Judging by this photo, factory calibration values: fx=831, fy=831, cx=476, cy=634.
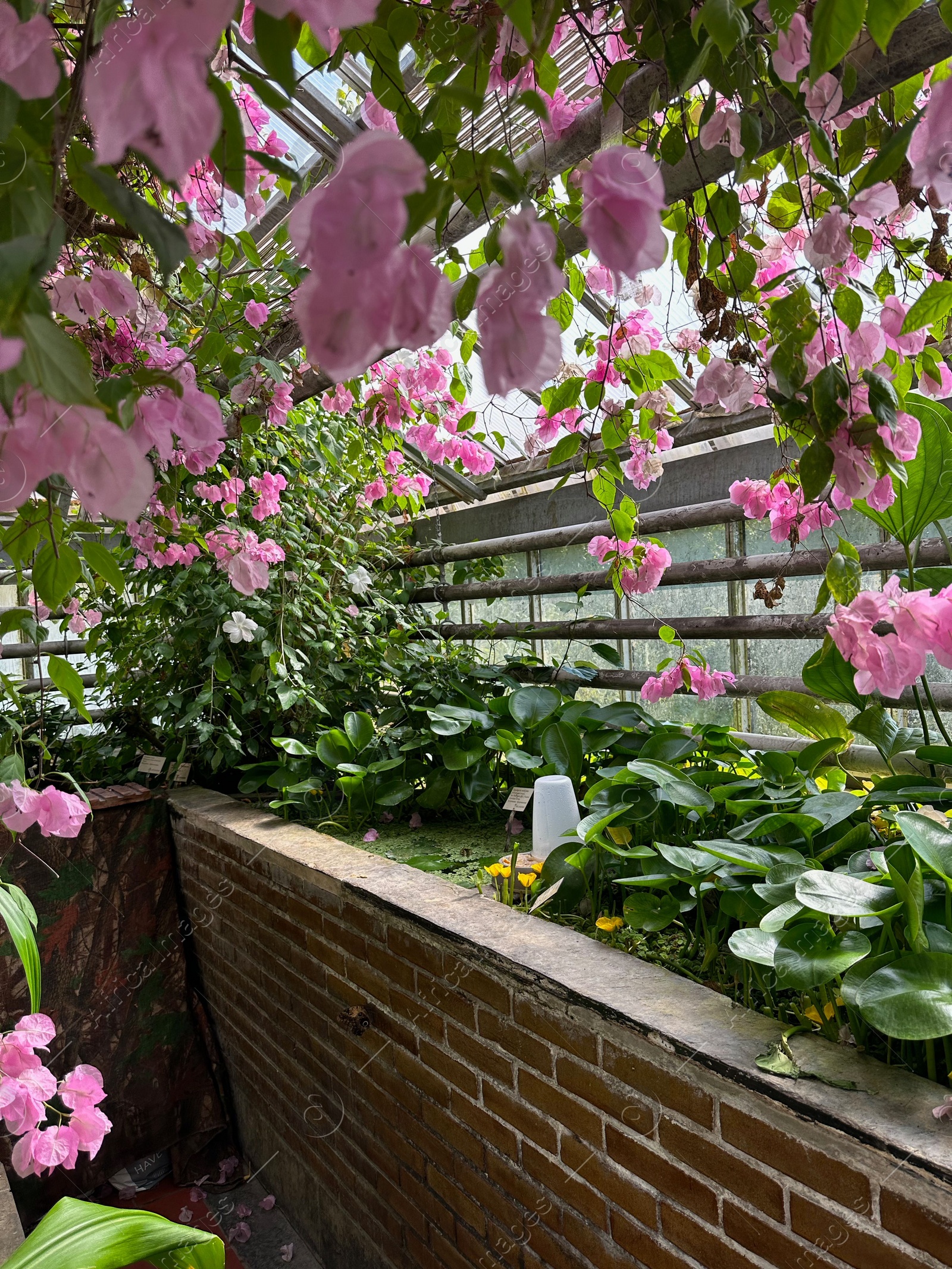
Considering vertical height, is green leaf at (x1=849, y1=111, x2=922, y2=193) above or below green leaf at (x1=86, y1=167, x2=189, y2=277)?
above

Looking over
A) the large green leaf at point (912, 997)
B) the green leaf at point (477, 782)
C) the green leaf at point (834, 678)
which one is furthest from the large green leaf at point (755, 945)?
the green leaf at point (477, 782)

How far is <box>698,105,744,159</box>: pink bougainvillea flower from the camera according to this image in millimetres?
652

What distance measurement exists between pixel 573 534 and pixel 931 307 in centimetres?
223

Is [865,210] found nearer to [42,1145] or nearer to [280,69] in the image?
[280,69]

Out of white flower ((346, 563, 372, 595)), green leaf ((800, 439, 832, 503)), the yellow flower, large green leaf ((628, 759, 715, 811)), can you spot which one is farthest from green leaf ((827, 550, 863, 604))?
white flower ((346, 563, 372, 595))

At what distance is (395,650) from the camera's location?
2676 millimetres

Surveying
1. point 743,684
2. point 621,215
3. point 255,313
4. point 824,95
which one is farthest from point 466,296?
point 743,684

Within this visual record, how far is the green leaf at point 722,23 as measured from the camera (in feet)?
1.28

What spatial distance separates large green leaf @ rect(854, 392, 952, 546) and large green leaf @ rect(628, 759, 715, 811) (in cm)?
51

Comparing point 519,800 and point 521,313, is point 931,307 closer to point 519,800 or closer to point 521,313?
point 521,313

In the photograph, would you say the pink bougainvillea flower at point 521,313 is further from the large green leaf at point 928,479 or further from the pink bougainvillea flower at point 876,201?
the large green leaf at point 928,479

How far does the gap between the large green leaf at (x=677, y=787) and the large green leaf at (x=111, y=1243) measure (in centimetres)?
83

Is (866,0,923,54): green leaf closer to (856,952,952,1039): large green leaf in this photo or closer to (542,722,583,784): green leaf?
(856,952,952,1039): large green leaf

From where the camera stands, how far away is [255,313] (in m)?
1.54
